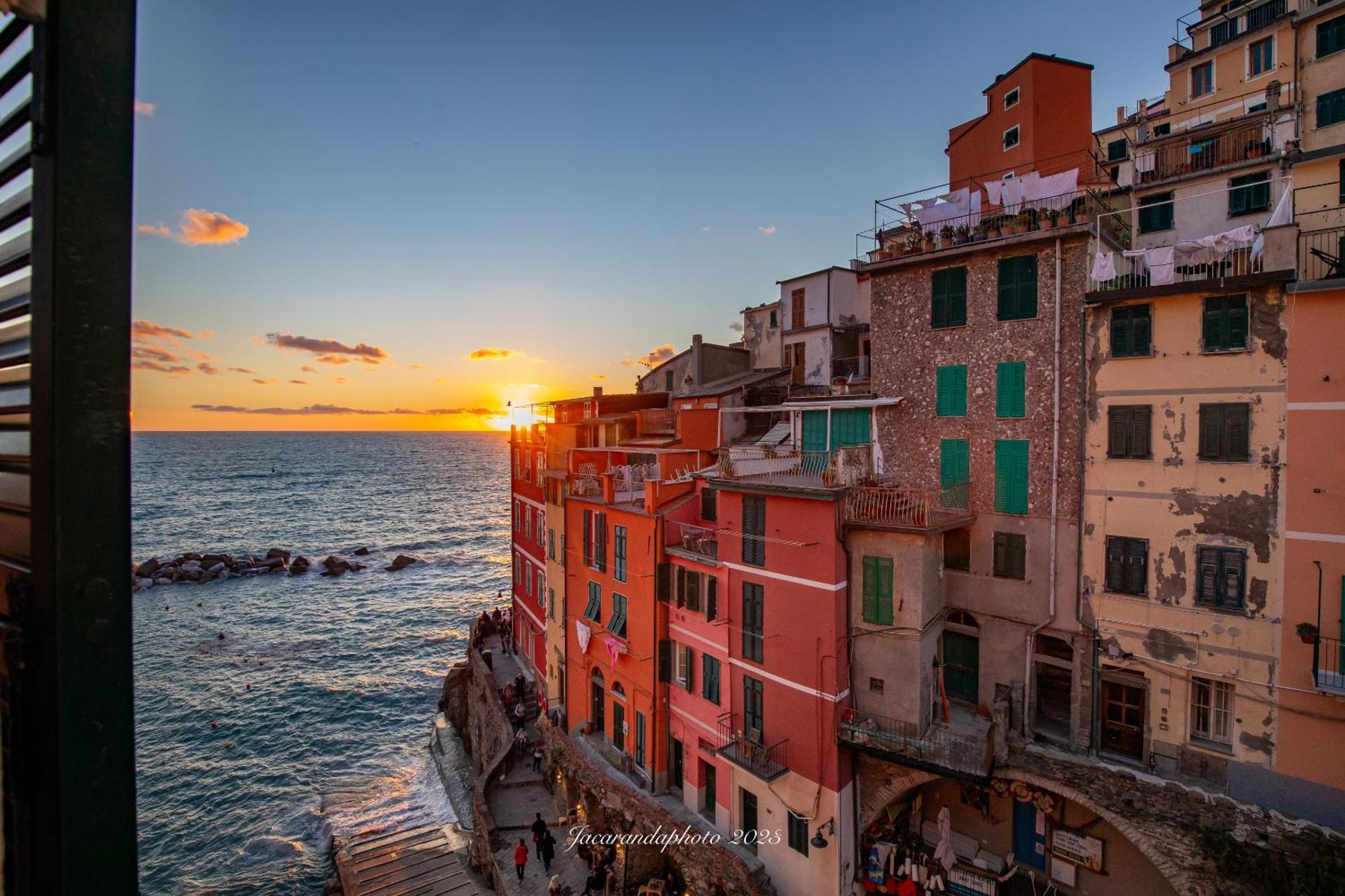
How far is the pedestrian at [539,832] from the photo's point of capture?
24.3 m

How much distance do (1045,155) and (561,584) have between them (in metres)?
26.5

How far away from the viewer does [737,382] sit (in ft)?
103

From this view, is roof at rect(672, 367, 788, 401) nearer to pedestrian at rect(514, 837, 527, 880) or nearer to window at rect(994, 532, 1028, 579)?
window at rect(994, 532, 1028, 579)

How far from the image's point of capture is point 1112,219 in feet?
65.4

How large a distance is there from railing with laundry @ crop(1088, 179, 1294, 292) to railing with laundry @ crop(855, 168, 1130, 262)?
4.68ft

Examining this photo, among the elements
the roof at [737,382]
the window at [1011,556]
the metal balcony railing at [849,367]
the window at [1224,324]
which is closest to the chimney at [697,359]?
the roof at [737,382]

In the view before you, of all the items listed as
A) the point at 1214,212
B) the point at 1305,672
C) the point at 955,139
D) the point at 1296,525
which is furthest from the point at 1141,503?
the point at 955,139

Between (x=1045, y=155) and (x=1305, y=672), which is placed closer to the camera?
(x=1305, y=672)

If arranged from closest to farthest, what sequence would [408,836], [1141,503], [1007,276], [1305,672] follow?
[1305,672] < [1141,503] < [1007,276] < [408,836]

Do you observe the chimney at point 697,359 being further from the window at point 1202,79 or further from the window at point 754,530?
the window at point 1202,79

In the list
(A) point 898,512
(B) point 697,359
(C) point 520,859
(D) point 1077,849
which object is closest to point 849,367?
(B) point 697,359

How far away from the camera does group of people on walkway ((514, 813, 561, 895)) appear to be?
77.3 feet

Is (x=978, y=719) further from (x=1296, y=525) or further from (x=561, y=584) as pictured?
(x=561, y=584)

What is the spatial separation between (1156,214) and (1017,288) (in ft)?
30.9
